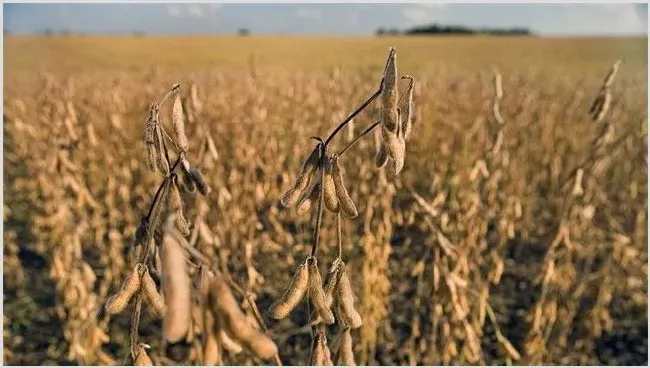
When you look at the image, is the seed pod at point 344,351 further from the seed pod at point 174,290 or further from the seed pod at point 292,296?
the seed pod at point 174,290

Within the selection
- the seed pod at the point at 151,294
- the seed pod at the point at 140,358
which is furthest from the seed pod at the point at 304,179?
the seed pod at the point at 140,358

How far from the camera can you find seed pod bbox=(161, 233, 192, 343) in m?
0.70

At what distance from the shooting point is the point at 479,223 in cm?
288

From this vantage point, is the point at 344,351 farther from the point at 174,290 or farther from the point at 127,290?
the point at 174,290

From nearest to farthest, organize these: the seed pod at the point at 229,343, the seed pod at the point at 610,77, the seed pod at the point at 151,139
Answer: the seed pod at the point at 229,343, the seed pod at the point at 151,139, the seed pod at the point at 610,77

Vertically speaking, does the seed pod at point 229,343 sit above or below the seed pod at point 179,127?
below

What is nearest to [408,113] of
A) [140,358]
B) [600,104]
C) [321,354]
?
[321,354]

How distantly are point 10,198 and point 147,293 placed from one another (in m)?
4.47

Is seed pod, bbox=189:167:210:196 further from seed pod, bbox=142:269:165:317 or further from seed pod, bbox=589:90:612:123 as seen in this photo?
seed pod, bbox=589:90:612:123

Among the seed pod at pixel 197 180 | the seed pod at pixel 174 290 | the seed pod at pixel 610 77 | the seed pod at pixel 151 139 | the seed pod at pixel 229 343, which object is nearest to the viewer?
the seed pod at pixel 174 290

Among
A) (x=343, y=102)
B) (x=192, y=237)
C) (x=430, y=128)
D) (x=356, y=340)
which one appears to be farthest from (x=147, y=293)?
(x=430, y=128)

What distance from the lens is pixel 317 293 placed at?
966 mm

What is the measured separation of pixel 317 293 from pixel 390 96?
28cm

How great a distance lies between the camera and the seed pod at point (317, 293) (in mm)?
962
